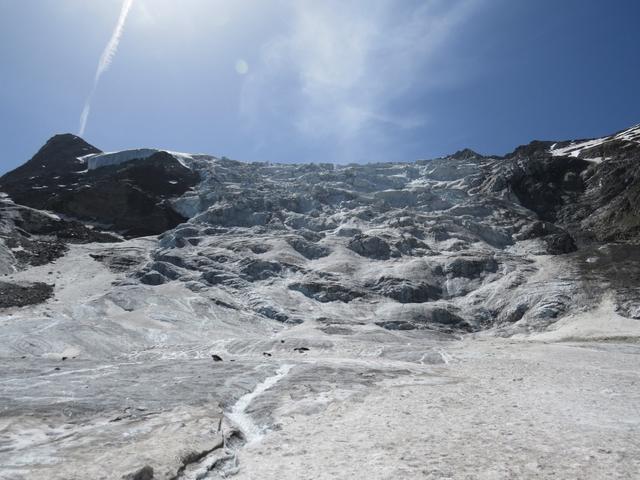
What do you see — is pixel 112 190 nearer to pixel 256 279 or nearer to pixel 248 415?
pixel 256 279

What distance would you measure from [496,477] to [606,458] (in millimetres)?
3292

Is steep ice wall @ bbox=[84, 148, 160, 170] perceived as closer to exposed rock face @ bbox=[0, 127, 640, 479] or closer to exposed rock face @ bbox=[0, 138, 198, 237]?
exposed rock face @ bbox=[0, 127, 640, 479]

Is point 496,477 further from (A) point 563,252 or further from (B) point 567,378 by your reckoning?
(A) point 563,252

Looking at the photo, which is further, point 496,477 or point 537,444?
point 537,444

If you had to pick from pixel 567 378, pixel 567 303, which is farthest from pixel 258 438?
pixel 567 303

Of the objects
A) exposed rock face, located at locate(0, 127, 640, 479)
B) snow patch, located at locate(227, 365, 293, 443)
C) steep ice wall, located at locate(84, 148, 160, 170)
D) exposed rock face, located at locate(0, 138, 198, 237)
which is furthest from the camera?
steep ice wall, located at locate(84, 148, 160, 170)

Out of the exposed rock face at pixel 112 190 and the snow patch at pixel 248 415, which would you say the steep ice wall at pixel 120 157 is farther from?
the snow patch at pixel 248 415

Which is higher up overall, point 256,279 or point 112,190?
point 112,190

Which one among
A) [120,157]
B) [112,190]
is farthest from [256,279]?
[120,157]

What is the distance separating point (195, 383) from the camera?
24.0 m

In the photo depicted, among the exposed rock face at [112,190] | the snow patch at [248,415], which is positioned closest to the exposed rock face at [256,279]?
the snow patch at [248,415]

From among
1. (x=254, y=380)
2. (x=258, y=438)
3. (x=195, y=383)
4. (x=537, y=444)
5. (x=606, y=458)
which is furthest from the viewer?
(x=254, y=380)

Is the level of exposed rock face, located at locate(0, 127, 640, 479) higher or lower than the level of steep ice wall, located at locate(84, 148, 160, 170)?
lower

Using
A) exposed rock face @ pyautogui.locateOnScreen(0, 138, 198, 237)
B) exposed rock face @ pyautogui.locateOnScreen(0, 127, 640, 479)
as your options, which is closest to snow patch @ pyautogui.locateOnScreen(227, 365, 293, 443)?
exposed rock face @ pyautogui.locateOnScreen(0, 127, 640, 479)
